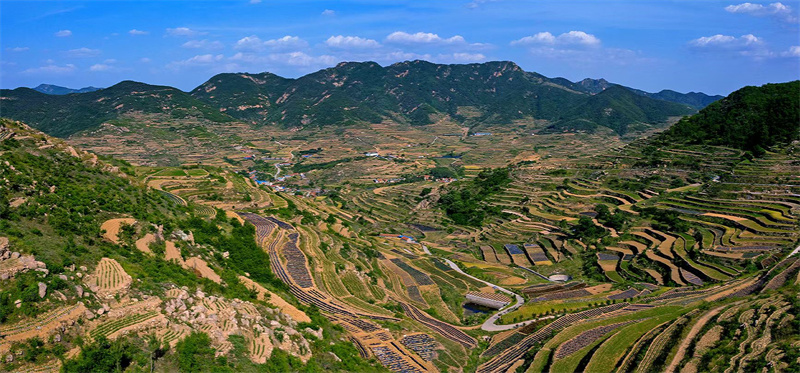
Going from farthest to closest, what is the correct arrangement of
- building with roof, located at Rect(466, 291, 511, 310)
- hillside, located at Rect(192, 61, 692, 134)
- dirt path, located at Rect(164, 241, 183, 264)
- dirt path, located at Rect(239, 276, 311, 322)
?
hillside, located at Rect(192, 61, 692, 134)
building with roof, located at Rect(466, 291, 511, 310)
dirt path, located at Rect(164, 241, 183, 264)
dirt path, located at Rect(239, 276, 311, 322)

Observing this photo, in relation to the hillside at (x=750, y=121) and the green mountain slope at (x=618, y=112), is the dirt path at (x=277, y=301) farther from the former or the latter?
the green mountain slope at (x=618, y=112)

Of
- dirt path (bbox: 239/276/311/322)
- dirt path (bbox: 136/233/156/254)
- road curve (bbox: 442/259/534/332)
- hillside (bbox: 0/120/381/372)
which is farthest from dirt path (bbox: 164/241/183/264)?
road curve (bbox: 442/259/534/332)

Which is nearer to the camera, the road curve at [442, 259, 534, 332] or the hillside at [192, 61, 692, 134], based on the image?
the road curve at [442, 259, 534, 332]

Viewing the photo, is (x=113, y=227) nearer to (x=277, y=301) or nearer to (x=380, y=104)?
(x=277, y=301)

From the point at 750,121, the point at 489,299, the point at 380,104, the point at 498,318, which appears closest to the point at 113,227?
the point at 498,318

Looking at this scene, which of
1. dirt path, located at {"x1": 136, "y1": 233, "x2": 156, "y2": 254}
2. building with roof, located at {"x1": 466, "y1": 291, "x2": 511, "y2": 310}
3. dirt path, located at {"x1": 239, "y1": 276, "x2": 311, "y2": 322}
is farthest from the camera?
building with roof, located at {"x1": 466, "y1": 291, "x2": 511, "y2": 310}

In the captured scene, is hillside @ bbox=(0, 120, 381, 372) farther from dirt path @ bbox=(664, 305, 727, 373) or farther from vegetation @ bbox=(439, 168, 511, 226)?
vegetation @ bbox=(439, 168, 511, 226)

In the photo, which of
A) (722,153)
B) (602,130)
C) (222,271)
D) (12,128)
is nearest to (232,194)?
(12,128)
